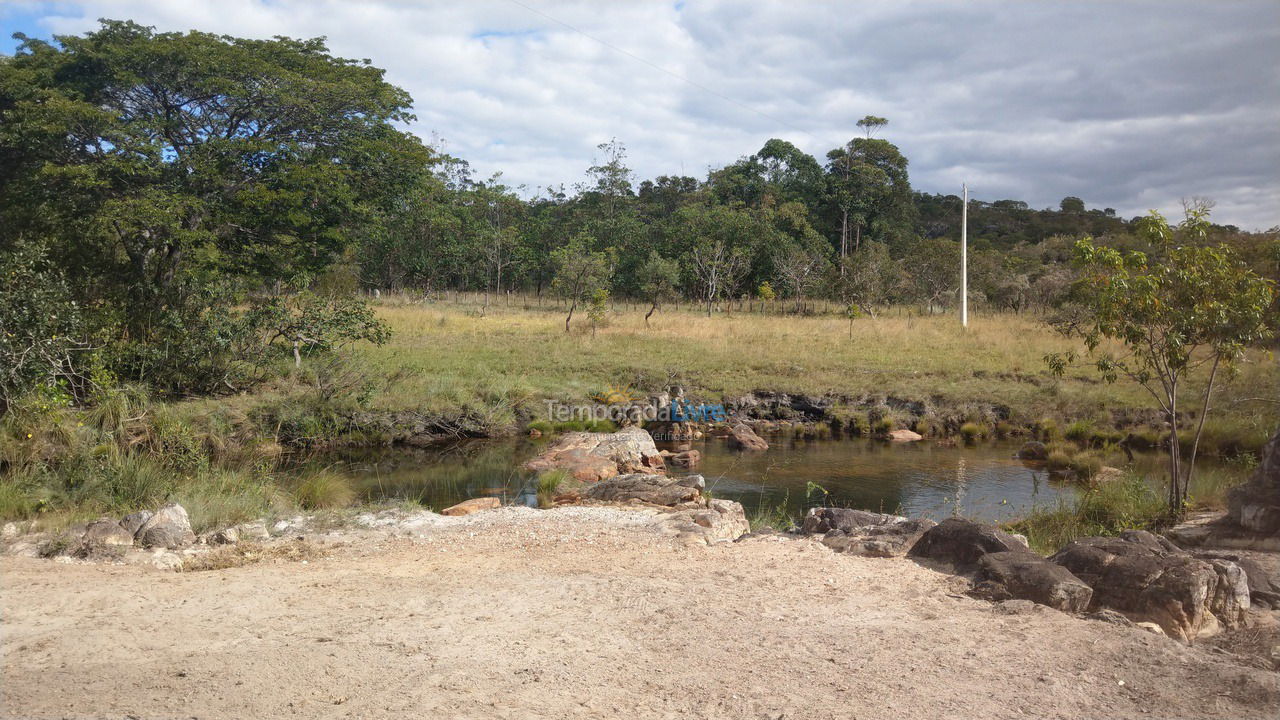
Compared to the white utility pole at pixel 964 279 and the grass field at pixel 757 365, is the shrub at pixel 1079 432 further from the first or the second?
the white utility pole at pixel 964 279

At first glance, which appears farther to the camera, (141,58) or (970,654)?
(141,58)

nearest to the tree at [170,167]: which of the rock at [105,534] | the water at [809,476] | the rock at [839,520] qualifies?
the water at [809,476]

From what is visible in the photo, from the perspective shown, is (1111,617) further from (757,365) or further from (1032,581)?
(757,365)

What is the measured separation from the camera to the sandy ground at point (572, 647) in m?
4.48

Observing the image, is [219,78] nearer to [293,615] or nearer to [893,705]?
[293,615]

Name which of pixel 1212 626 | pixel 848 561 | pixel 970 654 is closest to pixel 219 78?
pixel 848 561

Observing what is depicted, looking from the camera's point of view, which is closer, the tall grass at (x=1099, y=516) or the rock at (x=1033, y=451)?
the tall grass at (x=1099, y=516)

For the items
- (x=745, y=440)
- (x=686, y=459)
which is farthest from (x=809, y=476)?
(x=745, y=440)

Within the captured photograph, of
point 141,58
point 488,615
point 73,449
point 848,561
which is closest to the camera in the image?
point 488,615

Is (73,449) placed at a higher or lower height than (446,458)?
higher

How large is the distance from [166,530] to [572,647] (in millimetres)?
5115

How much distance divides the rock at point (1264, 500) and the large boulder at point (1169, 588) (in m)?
2.24

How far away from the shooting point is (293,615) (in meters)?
5.88

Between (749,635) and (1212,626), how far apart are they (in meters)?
3.45
